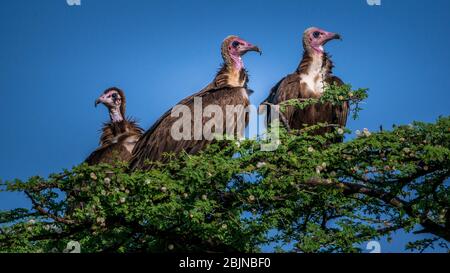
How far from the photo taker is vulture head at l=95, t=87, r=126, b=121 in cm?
2014

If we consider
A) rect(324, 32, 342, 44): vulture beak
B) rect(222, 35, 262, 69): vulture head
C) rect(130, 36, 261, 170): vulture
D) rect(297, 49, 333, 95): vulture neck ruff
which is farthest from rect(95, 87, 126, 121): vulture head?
rect(324, 32, 342, 44): vulture beak

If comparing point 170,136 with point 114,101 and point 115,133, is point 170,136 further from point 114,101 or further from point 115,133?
point 114,101

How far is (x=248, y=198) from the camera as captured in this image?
38.8 feet

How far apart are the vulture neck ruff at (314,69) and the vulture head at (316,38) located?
0.44ft

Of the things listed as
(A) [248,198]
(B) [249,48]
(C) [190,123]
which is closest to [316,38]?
(B) [249,48]

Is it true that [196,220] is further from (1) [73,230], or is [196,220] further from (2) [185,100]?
(2) [185,100]

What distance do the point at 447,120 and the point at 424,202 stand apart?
973 mm

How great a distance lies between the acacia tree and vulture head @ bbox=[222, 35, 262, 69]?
228 inches

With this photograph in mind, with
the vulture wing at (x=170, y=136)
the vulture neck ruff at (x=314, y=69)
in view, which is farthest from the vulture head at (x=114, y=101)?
the vulture neck ruff at (x=314, y=69)

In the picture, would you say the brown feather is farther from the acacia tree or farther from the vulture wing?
the acacia tree

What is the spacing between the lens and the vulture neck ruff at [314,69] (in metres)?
18.2

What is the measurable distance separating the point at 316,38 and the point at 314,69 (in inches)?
42.8
